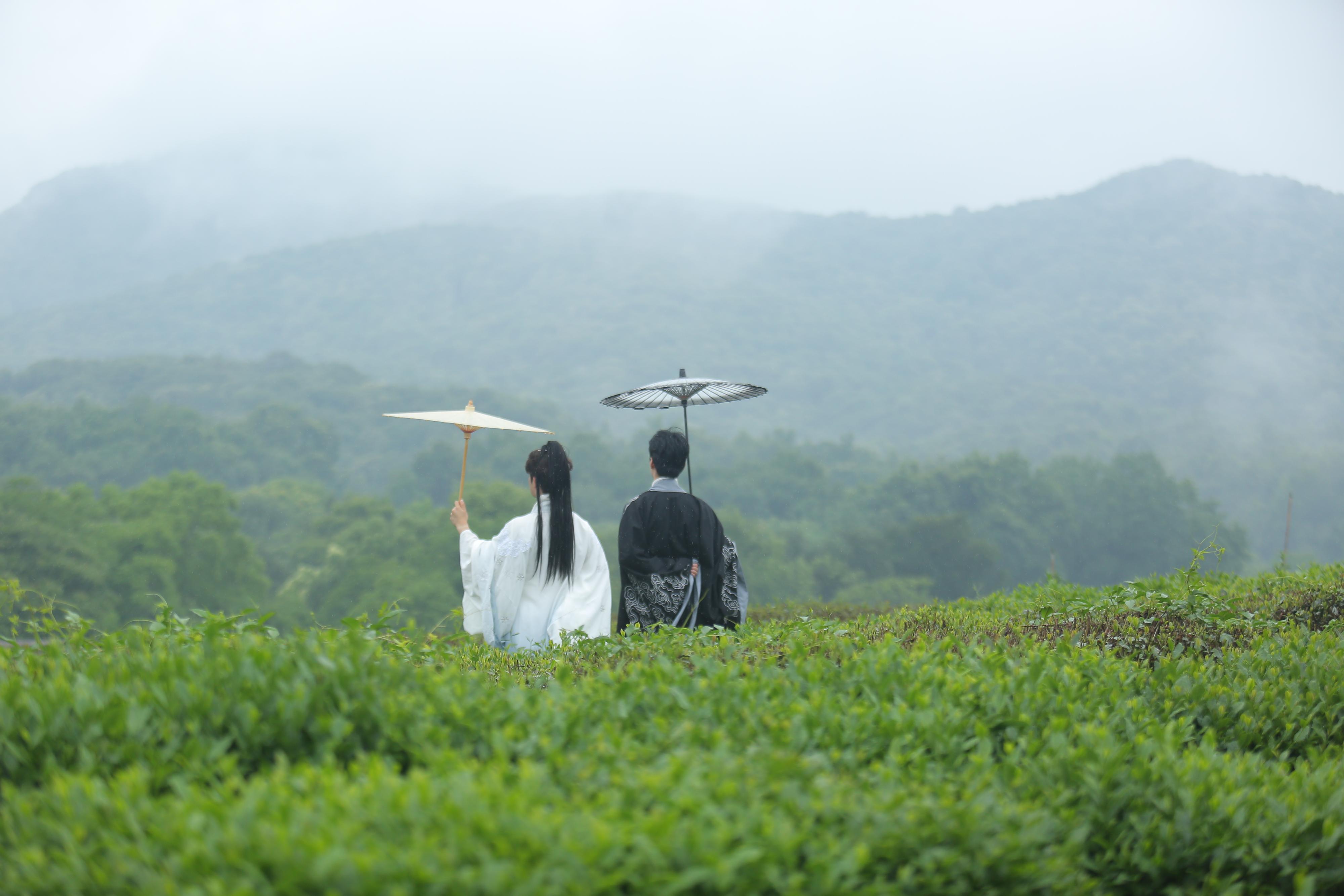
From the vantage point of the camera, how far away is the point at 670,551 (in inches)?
218

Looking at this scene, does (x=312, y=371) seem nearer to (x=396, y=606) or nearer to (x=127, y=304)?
(x=127, y=304)

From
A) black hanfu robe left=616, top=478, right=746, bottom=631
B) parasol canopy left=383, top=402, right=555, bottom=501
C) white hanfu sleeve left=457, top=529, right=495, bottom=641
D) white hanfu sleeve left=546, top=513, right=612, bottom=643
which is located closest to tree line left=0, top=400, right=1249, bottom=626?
parasol canopy left=383, top=402, right=555, bottom=501

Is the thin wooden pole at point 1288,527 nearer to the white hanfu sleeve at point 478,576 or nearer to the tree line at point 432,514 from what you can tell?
the white hanfu sleeve at point 478,576

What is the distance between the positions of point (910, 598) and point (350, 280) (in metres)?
110

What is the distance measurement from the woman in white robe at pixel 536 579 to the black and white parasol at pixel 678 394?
5.07ft

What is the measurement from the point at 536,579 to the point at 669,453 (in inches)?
40.4

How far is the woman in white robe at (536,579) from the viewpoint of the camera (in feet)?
17.6

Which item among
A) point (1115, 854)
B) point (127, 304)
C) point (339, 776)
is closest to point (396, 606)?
point (339, 776)

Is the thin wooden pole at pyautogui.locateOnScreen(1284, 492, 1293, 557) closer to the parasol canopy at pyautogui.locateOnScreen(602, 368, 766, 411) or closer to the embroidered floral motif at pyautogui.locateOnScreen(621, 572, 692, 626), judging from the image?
the parasol canopy at pyautogui.locateOnScreen(602, 368, 766, 411)

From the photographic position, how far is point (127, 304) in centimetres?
12350

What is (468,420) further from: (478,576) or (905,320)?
(905,320)

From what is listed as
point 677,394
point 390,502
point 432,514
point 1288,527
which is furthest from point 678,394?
point 390,502

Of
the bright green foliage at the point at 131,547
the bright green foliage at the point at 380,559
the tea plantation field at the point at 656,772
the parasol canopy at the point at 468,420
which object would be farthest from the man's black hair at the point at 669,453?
the bright green foliage at the point at 131,547

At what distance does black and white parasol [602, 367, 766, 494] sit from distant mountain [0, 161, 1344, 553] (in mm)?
78556
